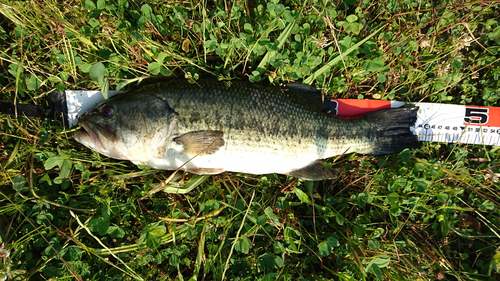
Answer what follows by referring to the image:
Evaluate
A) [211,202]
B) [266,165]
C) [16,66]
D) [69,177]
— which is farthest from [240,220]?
[16,66]

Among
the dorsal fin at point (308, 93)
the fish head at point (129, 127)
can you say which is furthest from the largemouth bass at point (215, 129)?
the dorsal fin at point (308, 93)

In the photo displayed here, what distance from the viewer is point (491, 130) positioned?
3311 millimetres

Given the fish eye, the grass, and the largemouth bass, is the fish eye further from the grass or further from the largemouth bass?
the grass

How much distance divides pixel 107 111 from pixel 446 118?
432cm

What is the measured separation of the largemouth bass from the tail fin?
1.70ft

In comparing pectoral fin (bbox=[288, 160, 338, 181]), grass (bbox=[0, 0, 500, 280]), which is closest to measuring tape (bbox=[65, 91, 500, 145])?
grass (bbox=[0, 0, 500, 280])

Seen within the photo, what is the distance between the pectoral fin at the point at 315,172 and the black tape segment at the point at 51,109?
115 inches

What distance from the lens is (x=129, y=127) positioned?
2.60 metres

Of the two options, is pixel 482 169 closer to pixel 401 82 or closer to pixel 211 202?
pixel 401 82

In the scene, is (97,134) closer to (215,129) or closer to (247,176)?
(215,129)

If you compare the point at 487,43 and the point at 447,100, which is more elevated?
the point at 487,43

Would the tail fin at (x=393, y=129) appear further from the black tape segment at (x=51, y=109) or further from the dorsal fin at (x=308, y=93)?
the black tape segment at (x=51, y=109)

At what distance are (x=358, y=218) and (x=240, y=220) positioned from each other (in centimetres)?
150

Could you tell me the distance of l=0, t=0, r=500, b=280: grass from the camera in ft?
9.20
